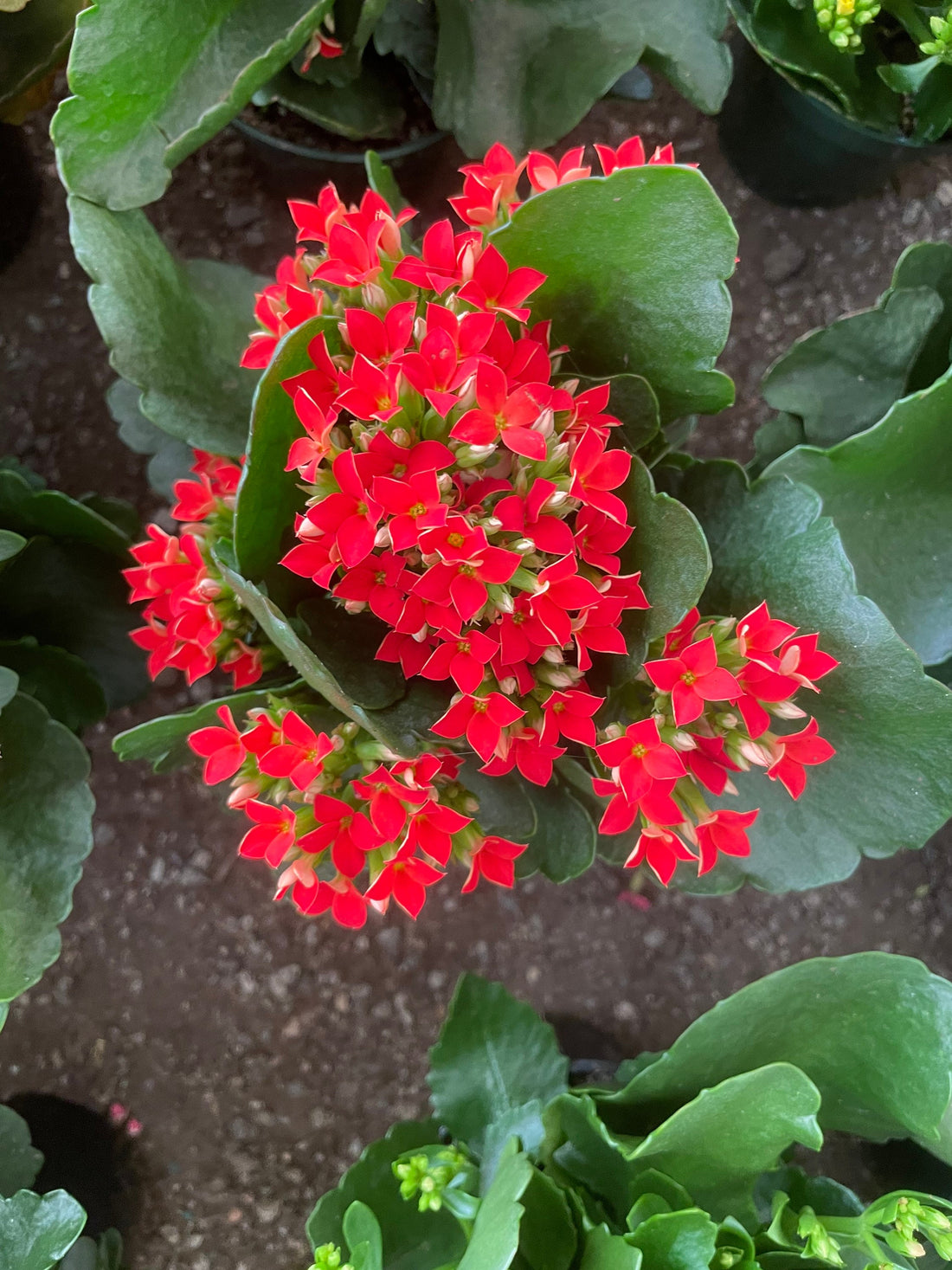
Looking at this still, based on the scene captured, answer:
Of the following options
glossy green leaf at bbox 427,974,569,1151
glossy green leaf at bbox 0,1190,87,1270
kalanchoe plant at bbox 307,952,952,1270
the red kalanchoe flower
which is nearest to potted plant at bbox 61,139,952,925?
the red kalanchoe flower

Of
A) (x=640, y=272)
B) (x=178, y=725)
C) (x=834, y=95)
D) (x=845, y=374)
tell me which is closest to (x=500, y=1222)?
(x=178, y=725)

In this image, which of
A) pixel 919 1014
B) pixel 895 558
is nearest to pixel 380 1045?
pixel 919 1014

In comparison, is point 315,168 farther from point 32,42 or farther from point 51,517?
point 51,517

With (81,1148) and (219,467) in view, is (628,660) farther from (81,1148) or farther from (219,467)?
(81,1148)

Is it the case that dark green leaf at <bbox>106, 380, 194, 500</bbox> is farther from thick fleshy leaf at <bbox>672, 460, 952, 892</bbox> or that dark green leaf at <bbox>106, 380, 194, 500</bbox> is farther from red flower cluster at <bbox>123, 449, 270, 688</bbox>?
thick fleshy leaf at <bbox>672, 460, 952, 892</bbox>

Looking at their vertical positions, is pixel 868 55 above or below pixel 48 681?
above

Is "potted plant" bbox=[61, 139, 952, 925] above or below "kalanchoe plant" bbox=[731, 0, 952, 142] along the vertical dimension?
below
